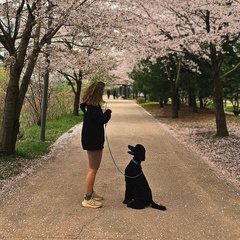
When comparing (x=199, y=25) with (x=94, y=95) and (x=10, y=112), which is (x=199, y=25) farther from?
(x=94, y=95)

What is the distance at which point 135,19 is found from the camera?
9492 mm

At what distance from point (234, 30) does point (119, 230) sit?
10342mm

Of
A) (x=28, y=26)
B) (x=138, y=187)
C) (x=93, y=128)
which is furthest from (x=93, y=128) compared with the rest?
(x=28, y=26)

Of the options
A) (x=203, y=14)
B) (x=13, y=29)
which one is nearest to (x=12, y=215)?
(x=13, y=29)

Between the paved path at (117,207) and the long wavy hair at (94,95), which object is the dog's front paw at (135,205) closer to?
the paved path at (117,207)

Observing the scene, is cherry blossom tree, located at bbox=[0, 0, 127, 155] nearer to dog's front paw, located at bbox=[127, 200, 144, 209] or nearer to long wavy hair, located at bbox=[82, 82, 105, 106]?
long wavy hair, located at bbox=[82, 82, 105, 106]

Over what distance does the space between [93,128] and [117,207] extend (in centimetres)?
128

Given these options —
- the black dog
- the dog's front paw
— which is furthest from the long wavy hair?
the dog's front paw

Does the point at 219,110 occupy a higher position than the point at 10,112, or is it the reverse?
the point at 10,112

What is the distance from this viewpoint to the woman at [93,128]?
15.1ft

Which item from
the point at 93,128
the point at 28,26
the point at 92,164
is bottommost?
the point at 92,164

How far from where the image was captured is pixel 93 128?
15.2 feet

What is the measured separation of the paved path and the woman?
1.33 ft

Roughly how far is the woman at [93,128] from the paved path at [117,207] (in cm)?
40
